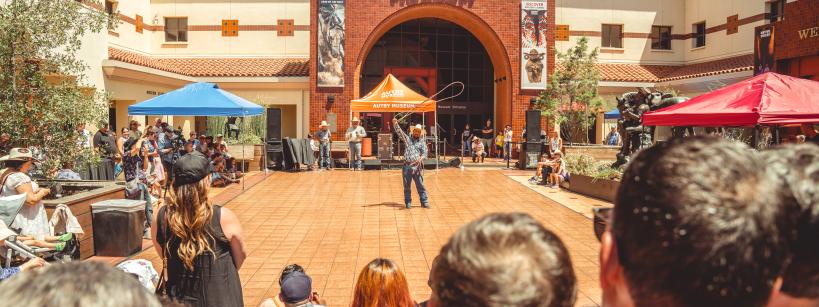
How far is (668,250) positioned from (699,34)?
31.7 m

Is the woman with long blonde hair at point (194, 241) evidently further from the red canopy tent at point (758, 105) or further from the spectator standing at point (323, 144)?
the spectator standing at point (323, 144)

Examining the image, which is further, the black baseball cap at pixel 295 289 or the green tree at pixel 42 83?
the green tree at pixel 42 83

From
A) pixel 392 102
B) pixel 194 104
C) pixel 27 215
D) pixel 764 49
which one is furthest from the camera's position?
pixel 392 102

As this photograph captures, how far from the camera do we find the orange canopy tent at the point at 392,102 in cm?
1995

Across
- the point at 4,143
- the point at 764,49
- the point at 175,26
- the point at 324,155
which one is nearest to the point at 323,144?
the point at 324,155

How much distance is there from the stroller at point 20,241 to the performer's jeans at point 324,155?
13705 millimetres

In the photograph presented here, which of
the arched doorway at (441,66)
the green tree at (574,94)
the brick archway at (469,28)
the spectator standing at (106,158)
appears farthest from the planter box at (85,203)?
the arched doorway at (441,66)

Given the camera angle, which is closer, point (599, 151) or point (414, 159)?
point (414, 159)

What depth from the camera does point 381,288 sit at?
3.96 m

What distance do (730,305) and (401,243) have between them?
25.2 ft

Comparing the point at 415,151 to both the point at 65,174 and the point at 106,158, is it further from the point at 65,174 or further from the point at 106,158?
the point at 106,158

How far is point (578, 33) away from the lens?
2933cm

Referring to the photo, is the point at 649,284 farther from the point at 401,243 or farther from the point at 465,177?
the point at 465,177

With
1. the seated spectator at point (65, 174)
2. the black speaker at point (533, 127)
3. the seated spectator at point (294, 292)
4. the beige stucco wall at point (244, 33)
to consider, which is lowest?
the seated spectator at point (294, 292)
